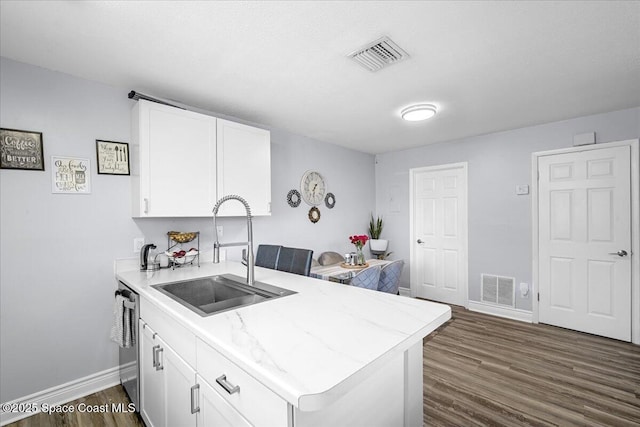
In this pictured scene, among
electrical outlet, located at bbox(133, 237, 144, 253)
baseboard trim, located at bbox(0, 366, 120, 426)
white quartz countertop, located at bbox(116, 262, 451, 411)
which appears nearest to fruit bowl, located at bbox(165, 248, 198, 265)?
electrical outlet, located at bbox(133, 237, 144, 253)

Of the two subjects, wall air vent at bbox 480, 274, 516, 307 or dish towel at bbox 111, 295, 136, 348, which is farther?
wall air vent at bbox 480, 274, 516, 307

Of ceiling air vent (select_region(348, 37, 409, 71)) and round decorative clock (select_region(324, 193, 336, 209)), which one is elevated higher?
ceiling air vent (select_region(348, 37, 409, 71))

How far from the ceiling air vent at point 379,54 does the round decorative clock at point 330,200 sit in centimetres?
228

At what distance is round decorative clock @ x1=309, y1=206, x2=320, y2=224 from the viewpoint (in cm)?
390

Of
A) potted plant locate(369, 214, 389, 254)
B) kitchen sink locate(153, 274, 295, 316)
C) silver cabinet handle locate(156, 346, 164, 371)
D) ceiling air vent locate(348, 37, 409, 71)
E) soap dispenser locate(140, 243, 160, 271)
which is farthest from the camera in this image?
potted plant locate(369, 214, 389, 254)

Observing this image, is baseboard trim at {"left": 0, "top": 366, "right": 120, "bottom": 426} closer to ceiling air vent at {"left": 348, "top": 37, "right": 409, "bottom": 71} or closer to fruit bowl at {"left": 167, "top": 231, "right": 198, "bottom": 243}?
fruit bowl at {"left": 167, "top": 231, "right": 198, "bottom": 243}

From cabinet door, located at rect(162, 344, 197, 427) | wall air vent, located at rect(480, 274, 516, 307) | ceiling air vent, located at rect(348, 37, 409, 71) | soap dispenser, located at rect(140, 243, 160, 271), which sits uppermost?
→ ceiling air vent, located at rect(348, 37, 409, 71)

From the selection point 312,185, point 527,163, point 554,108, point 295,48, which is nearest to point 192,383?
point 295,48

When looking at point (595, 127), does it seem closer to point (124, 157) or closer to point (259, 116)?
point (259, 116)

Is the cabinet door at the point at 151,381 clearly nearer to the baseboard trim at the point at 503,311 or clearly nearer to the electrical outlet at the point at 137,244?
the electrical outlet at the point at 137,244

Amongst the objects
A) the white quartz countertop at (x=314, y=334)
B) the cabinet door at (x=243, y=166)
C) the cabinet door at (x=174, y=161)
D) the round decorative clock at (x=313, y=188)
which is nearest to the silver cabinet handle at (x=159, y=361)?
the white quartz countertop at (x=314, y=334)

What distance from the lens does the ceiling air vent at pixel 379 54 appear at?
1.77 metres

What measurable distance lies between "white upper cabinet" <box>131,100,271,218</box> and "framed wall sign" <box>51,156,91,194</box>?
30 centimetres

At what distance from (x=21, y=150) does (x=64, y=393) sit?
1719 millimetres
